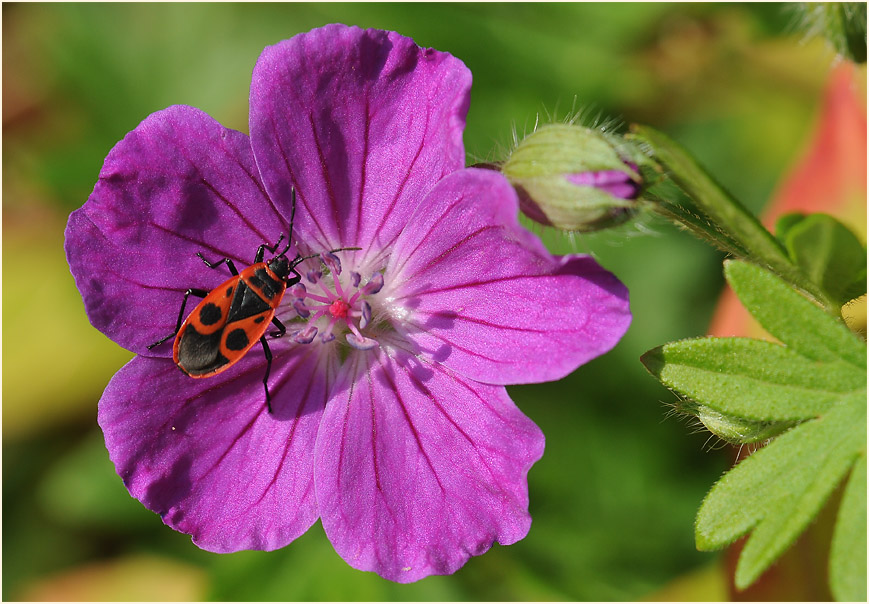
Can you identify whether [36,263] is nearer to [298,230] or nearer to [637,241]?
[298,230]

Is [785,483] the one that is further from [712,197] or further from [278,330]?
[278,330]

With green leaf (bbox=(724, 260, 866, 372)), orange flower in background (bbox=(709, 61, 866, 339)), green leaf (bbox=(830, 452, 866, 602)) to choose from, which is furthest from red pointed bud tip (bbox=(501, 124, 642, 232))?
orange flower in background (bbox=(709, 61, 866, 339))

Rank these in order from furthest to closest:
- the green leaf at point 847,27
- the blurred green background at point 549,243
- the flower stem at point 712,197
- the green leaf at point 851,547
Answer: the blurred green background at point 549,243 < the green leaf at point 847,27 < the flower stem at point 712,197 < the green leaf at point 851,547

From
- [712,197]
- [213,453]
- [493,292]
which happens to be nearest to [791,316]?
[712,197]

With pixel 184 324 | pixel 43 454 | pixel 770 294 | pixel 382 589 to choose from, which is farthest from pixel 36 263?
pixel 770 294

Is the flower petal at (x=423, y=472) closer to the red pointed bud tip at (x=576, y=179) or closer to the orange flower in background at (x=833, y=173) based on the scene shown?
the red pointed bud tip at (x=576, y=179)

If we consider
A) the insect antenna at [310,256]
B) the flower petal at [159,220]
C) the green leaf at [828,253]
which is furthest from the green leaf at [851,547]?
the flower petal at [159,220]

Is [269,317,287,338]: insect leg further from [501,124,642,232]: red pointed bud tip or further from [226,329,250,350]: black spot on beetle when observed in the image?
[501,124,642,232]: red pointed bud tip
